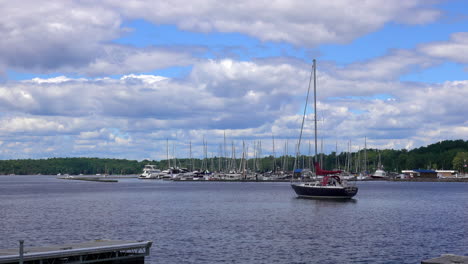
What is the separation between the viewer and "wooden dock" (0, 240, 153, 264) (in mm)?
32647

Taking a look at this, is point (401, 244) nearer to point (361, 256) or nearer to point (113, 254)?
point (361, 256)

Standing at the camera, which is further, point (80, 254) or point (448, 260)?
point (80, 254)

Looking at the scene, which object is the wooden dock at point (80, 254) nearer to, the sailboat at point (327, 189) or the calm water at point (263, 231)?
the calm water at point (263, 231)

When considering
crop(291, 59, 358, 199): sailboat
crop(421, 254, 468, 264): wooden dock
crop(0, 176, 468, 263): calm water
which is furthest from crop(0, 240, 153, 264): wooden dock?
crop(291, 59, 358, 199): sailboat

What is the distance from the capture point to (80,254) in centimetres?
3450

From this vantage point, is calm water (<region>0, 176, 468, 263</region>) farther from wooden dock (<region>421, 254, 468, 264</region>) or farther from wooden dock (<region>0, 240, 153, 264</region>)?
wooden dock (<region>421, 254, 468, 264</region>)

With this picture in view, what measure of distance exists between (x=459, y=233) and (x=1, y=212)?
66811 mm

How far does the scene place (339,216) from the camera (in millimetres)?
78750

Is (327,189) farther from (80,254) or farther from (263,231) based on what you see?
(80,254)

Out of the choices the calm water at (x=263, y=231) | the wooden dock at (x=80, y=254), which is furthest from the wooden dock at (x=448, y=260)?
the wooden dock at (x=80, y=254)

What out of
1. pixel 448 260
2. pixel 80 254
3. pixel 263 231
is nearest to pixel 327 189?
pixel 263 231

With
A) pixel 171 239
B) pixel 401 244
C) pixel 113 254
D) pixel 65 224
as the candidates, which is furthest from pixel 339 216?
pixel 113 254

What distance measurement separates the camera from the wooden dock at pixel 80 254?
3265 cm

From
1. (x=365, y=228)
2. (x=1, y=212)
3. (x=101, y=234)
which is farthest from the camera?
(x=1, y=212)
